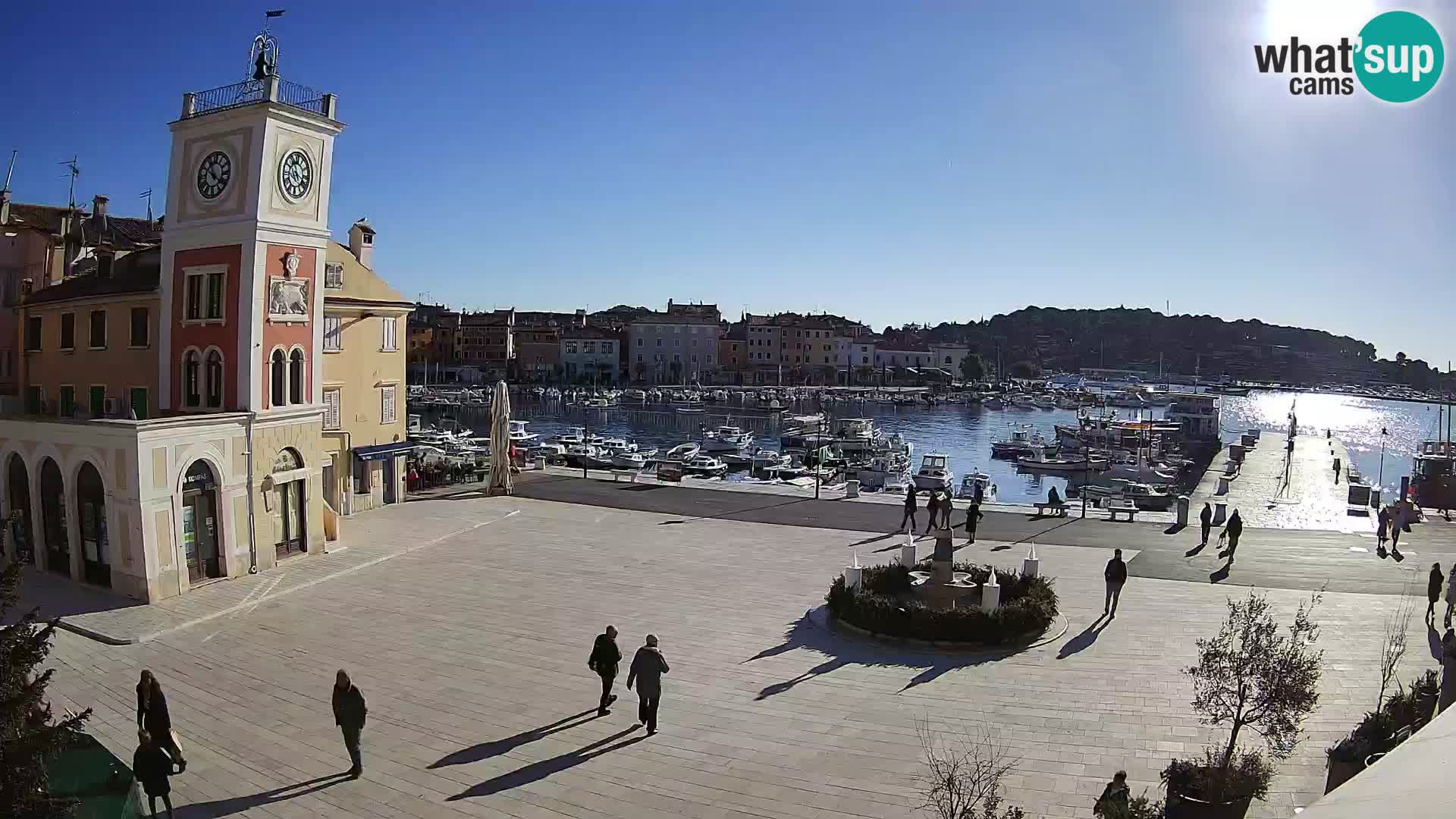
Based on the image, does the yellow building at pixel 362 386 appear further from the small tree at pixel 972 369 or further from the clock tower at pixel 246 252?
the small tree at pixel 972 369

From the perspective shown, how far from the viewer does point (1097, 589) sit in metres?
17.1

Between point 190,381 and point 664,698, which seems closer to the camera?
point 664,698

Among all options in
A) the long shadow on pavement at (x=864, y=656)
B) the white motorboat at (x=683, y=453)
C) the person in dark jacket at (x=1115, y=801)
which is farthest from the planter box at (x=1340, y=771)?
the white motorboat at (x=683, y=453)

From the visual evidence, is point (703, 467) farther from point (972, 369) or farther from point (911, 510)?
point (972, 369)

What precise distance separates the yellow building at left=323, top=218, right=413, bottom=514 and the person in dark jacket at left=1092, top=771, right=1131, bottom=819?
873 inches

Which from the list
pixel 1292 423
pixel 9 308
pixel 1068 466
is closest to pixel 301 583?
pixel 9 308

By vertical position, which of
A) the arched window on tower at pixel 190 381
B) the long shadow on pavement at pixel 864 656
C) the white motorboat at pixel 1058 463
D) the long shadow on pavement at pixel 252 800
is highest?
the arched window on tower at pixel 190 381

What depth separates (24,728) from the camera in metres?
6.84

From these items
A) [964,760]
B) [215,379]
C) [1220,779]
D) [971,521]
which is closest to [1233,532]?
Answer: [971,521]

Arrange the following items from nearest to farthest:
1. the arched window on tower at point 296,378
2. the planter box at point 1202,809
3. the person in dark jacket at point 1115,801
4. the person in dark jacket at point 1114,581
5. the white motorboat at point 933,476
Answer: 1. the person in dark jacket at point 1115,801
2. the planter box at point 1202,809
3. the person in dark jacket at point 1114,581
4. the arched window on tower at point 296,378
5. the white motorboat at point 933,476

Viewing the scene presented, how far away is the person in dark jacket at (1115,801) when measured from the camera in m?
7.34

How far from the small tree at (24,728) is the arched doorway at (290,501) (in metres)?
12.9

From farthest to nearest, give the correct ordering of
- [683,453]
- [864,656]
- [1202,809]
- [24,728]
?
[683,453] < [864,656] < [1202,809] < [24,728]

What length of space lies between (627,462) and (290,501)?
35930 millimetres
